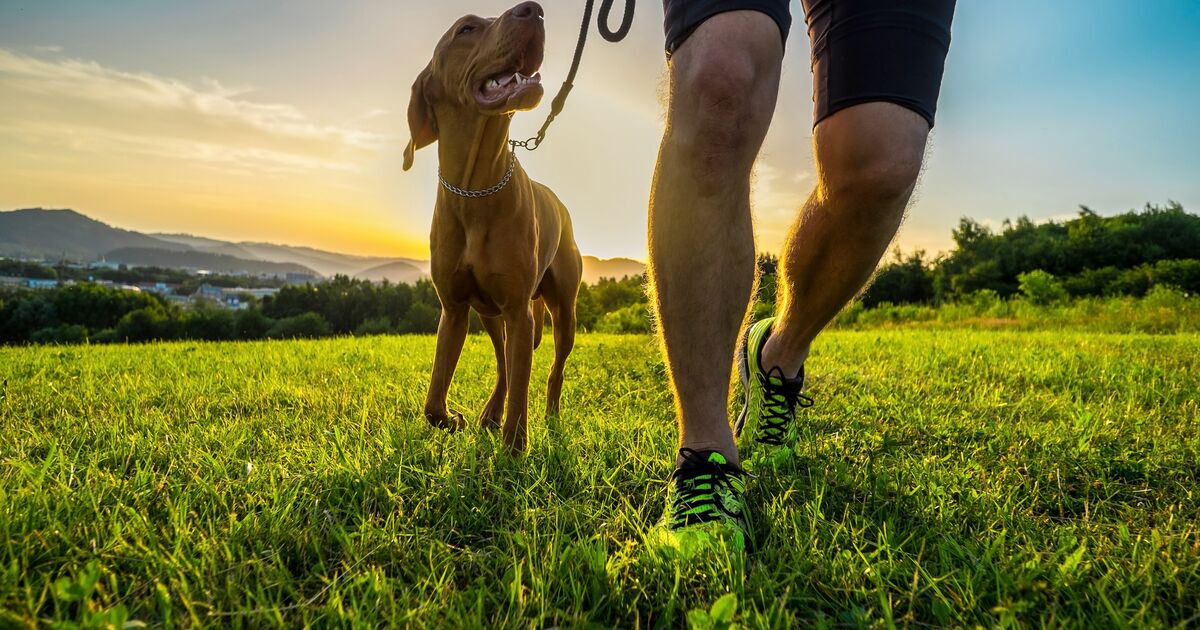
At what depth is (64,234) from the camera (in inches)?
5645

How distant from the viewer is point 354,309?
30328mm

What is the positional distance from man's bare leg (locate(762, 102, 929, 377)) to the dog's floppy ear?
1709mm

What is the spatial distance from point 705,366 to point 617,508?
0.48m

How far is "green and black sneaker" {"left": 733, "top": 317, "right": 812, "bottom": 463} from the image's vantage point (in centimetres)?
252

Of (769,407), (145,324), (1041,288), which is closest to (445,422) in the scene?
(769,407)

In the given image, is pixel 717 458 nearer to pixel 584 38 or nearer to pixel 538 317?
pixel 584 38

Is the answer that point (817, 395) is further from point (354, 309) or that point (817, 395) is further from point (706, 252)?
point (354, 309)

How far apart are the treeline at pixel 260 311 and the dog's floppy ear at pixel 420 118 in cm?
1490

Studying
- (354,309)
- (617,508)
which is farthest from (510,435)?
(354,309)

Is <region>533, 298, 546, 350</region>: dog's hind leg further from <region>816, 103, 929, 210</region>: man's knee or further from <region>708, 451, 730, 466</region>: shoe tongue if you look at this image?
<region>708, 451, 730, 466</region>: shoe tongue

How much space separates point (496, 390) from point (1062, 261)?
99.3 feet

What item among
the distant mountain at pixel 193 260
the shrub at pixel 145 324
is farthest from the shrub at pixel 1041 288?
the distant mountain at pixel 193 260

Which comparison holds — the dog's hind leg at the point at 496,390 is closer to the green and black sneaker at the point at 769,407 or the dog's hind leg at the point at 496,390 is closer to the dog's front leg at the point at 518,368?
the dog's front leg at the point at 518,368

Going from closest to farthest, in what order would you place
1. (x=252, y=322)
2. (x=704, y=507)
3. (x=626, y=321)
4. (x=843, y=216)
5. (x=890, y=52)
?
1. (x=704, y=507)
2. (x=890, y=52)
3. (x=843, y=216)
4. (x=626, y=321)
5. (x=252, y=322)
